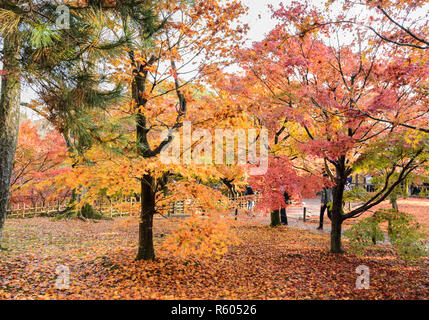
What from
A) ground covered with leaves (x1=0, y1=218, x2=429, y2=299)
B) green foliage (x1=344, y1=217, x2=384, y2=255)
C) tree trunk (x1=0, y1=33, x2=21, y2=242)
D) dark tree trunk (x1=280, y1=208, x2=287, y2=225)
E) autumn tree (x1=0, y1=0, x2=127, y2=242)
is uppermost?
autumn tree (x1=0, y1=0, x2=127, y2=242)

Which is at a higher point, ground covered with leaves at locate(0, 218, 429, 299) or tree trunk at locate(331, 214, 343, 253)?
tree trunk at locate(331, 214, 343, 253)

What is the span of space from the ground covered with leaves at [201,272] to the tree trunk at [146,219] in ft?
0.84

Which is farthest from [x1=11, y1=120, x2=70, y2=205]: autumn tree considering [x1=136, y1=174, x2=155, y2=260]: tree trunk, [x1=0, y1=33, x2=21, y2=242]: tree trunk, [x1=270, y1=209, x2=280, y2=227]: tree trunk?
[x1=270, y1=209, x2=280, y2=227]: tree trunk

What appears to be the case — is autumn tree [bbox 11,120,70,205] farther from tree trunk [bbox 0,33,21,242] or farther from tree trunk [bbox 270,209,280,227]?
tree trunk [bbox 270,209,280,227]

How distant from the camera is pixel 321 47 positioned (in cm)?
669

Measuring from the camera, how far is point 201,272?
6.39m

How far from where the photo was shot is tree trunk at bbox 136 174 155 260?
250 inches

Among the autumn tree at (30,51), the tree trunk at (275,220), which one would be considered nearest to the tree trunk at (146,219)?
the autumn tree at (30,51)

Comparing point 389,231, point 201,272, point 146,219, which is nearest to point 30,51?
point 146,219

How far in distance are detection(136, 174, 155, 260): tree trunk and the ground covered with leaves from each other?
0.26 m

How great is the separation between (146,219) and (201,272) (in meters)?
1.86
